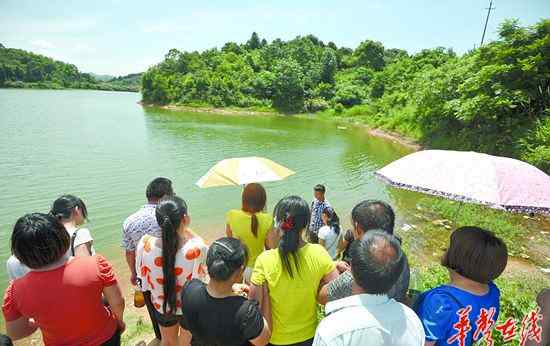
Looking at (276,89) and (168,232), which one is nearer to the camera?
(168,232)

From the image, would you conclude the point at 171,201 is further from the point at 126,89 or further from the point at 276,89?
the point at 126,89

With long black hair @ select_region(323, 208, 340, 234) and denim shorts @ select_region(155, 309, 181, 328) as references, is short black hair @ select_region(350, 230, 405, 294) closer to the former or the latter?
denim shorts @ select_region(155, 309, 181, 328)

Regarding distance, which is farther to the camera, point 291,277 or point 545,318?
point 291,277

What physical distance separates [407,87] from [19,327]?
38.0 metres

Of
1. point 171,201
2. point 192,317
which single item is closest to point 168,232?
point 171,201

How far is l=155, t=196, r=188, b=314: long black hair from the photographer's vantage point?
2.64 metres

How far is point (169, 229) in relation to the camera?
2.65 m

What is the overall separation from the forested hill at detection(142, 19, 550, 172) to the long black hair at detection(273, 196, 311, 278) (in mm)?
12617

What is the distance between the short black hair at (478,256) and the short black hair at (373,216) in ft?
1.90

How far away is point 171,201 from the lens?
2.70 m

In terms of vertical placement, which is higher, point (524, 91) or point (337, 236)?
point (524, 91)

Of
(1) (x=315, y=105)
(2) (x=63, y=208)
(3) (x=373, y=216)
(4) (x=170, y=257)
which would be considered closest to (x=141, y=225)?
(2) (x=63, y=208)

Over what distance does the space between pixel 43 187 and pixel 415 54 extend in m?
45.6

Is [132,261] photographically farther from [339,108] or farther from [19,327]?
[339,108]
